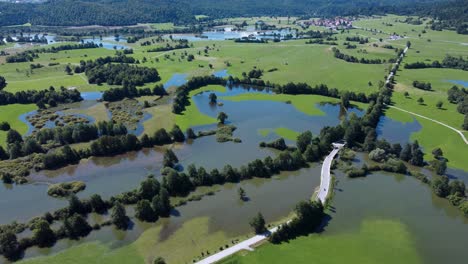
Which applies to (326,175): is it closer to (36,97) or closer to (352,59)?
(36,97)

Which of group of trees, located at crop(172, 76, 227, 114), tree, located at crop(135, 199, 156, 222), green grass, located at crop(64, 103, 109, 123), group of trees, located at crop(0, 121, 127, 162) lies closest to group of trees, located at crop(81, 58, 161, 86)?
group of trees, located at crop(172, 76, 227, 114)

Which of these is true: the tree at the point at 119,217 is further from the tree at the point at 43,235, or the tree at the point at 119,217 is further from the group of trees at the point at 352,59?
the group of trees at the point at 352,59

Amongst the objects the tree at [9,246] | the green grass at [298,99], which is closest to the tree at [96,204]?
the tree at [9,246]

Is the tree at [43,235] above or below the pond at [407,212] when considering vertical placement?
above

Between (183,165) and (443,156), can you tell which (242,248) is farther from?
(443,156)

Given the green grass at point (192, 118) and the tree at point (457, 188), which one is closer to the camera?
the tree at point (457, 188)

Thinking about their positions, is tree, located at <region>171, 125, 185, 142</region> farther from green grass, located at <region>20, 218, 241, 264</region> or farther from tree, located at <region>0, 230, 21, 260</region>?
tree, located at <region>0, 230, 21, 260</region>

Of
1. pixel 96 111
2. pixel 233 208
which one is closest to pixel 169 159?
pixel 233 208
